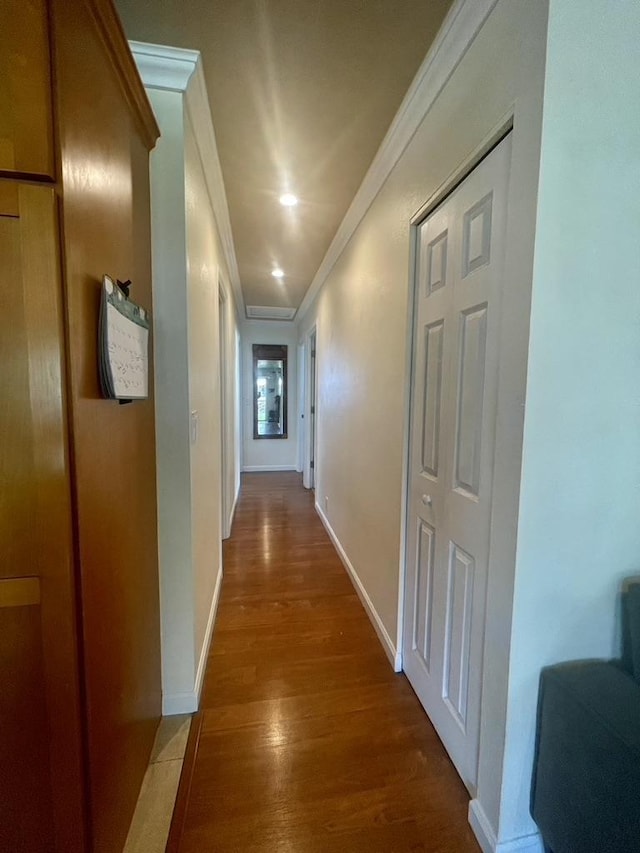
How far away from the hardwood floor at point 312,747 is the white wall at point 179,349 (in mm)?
229

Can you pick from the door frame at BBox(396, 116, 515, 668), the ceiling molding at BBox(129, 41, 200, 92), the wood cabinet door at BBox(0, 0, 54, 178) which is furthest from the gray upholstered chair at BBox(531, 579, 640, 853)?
the ceiling molding at BBox(129, 41, 200, 92)

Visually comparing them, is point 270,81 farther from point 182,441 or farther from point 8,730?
point 8,730

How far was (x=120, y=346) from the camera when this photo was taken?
873mm

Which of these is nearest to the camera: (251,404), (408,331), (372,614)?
(408,331)

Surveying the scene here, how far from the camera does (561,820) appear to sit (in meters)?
0.83

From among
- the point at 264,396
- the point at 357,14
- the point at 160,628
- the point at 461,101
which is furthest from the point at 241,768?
the point at 264,396

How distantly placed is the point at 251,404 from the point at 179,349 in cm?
416

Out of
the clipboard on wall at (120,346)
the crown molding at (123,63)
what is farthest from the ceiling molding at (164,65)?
the clipboard on wall at (120,346)

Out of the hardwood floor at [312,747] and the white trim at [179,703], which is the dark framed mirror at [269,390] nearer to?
the hardwood floor at [312,747]

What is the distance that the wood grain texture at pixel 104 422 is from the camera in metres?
0.69

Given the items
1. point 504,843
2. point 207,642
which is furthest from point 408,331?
point 207,642

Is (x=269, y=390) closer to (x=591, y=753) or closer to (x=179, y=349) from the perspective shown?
(x=179, y=349)

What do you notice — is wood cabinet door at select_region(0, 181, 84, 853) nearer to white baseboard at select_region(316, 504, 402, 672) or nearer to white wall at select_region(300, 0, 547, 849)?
white wall at select_region(300, 0, 547, 849)

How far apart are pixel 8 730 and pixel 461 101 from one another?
203 cm
